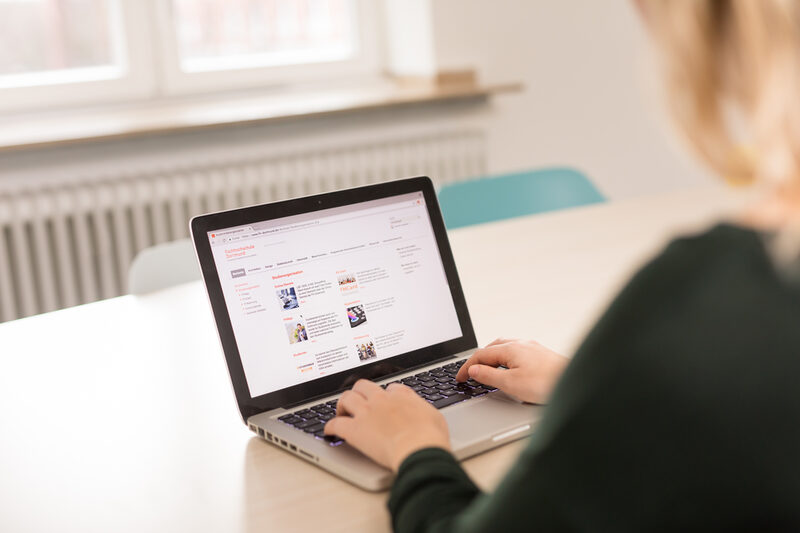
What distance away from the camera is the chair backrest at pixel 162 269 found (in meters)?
1.67

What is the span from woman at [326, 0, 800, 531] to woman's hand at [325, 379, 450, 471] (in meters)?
0.25

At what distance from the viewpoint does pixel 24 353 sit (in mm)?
1303

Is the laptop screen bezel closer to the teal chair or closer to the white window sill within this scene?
the teal chair

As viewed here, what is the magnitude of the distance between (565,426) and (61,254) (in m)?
2.46

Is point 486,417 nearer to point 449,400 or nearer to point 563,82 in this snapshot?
point 449,400

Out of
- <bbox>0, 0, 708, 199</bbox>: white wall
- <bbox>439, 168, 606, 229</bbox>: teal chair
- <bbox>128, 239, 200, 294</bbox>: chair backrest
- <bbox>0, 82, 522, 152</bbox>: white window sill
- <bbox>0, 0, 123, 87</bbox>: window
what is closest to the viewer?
<bbox>128, 239, 200, 294</bbox>: chair backrest

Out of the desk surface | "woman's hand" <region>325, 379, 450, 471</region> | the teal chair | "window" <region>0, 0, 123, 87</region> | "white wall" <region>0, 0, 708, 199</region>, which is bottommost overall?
the desk surface

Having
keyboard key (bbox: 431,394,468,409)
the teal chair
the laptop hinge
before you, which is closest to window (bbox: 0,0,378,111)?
the teal chair

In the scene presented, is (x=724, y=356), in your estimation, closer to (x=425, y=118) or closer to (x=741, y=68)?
(x=741, y=68)

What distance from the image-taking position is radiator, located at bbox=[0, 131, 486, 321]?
2645 mm

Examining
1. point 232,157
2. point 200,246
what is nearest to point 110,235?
point 232,157

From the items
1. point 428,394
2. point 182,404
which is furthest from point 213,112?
point 428,394

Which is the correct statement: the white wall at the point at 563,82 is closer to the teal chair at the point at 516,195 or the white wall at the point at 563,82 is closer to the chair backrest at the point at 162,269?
the teal chair at the point at 516,195

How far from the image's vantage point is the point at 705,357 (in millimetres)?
472
